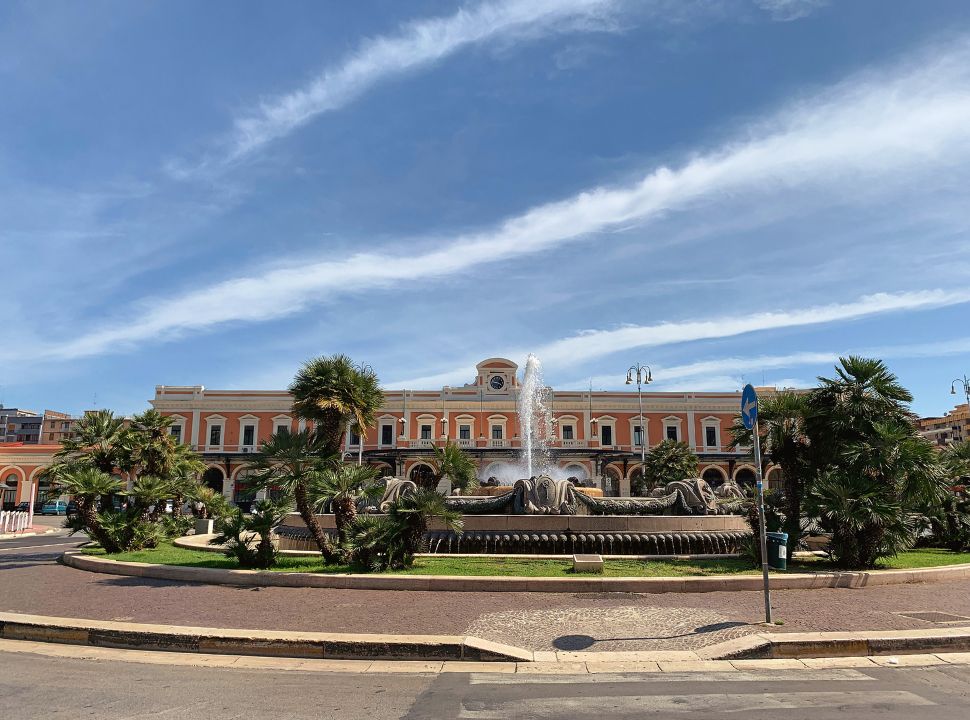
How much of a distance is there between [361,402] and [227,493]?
1698 inches

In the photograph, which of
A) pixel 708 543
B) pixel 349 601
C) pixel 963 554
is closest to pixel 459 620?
pixel 349 601

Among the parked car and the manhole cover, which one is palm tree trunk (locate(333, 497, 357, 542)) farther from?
the parked car

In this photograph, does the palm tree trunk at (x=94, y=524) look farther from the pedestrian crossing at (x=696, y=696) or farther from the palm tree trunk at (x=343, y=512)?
the pedestrian crossing at (x=696, y=696)

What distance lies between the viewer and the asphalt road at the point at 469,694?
5527 millimetres

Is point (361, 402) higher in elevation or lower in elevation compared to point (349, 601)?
higher

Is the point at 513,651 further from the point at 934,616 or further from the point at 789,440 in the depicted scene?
the point at 789,440

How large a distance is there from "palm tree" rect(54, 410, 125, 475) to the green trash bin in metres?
15.8

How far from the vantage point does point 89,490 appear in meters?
15.9

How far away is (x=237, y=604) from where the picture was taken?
396 inches

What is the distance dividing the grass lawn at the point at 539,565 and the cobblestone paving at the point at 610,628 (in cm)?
265

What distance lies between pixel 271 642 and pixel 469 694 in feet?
8.86

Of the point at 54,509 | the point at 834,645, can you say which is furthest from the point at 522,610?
the point at 54,509

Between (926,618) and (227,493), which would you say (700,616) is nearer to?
(926,618)

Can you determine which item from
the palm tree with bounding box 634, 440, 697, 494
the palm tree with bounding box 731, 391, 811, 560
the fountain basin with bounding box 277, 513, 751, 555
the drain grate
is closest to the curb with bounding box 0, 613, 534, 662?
the drain grate
